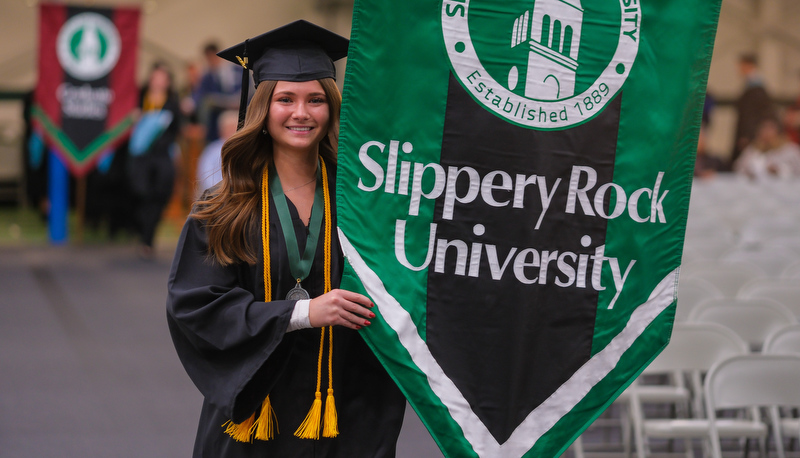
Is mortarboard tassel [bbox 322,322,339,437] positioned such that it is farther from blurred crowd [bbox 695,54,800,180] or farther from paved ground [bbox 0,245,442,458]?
blurred crowd [bbox 695,54,800,180]

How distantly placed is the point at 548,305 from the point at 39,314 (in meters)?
5.70

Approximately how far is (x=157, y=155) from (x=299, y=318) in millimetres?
7657

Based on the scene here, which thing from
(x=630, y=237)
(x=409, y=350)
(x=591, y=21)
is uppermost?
(x=591, y=21)

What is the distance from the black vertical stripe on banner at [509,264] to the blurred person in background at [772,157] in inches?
382

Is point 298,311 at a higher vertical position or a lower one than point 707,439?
higher

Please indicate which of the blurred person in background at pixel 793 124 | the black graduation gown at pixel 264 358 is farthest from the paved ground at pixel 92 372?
the blurred person in background at pixel 793 124

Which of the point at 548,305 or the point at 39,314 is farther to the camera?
the point at 39,314

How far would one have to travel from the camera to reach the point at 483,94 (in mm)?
1956

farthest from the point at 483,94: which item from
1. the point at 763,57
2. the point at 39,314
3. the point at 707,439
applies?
the point at 763,57

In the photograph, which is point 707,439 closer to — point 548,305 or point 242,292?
point 548,305

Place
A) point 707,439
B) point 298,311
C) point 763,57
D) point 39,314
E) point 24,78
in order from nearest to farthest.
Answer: point 298,311, point 707,439, point 39,314, point 24,78, point 763,57

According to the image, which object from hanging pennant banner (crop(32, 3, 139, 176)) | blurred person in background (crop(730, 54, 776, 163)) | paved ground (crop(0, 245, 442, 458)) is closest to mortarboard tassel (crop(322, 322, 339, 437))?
paved ground (crop(0, 245, 442, 458))

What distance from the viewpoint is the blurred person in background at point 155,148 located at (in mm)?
9086

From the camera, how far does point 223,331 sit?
1958 mm
